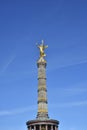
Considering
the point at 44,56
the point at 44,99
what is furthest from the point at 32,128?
the point at 44,56

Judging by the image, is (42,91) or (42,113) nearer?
(42,113)

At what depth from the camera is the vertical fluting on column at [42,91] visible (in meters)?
60.2

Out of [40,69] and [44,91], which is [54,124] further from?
[40,69]

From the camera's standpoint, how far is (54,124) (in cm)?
5997

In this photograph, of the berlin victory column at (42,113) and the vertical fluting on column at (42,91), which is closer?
the berlin victory column at (42,113)

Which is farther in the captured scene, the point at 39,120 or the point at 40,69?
the point at 40,69

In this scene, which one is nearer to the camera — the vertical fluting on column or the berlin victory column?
the berlin victory column

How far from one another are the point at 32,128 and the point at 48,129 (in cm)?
326

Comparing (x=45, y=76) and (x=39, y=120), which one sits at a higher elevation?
(x=45, y=76)

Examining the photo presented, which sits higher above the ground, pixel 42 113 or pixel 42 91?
pixel 42 91

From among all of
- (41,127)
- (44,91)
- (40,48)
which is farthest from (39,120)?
(40,48)

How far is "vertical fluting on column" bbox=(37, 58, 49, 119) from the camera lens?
60.2 meters

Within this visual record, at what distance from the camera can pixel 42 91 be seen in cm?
6172

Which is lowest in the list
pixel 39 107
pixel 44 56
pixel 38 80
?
pixel 39 107
